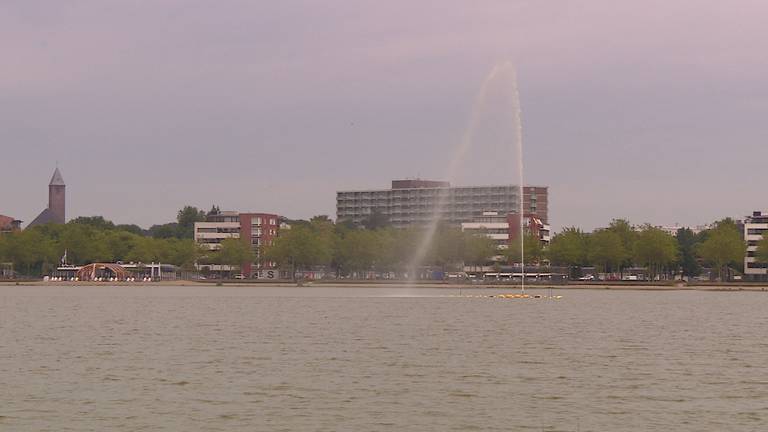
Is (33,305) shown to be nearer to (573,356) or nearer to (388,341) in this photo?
(388,341)

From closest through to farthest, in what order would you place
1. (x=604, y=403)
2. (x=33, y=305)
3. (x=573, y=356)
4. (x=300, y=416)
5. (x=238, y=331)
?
(x=300, y=416), (x=604, y=403), (x=573, y=356), (x=238, y=331), (x=33, y=305)

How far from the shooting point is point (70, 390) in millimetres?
46938

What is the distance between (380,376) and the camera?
5275cm

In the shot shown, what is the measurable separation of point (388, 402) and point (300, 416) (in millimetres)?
4698

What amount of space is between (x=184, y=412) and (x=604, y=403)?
614 inches

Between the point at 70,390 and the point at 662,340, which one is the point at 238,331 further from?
the point at 70,390

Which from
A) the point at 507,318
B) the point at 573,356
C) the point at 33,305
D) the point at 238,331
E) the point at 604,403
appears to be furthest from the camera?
the point at 33,305

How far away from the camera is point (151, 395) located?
149ft

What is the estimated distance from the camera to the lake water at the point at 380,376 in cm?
4022

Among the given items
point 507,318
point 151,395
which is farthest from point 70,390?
point 507,318

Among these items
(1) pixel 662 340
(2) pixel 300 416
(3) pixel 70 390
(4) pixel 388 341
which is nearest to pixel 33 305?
(4) pixel 388 341

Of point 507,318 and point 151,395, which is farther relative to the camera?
point 507,318

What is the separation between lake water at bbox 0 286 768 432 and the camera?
40219mm

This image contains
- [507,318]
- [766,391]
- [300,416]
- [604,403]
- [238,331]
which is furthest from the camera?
[507,318]
